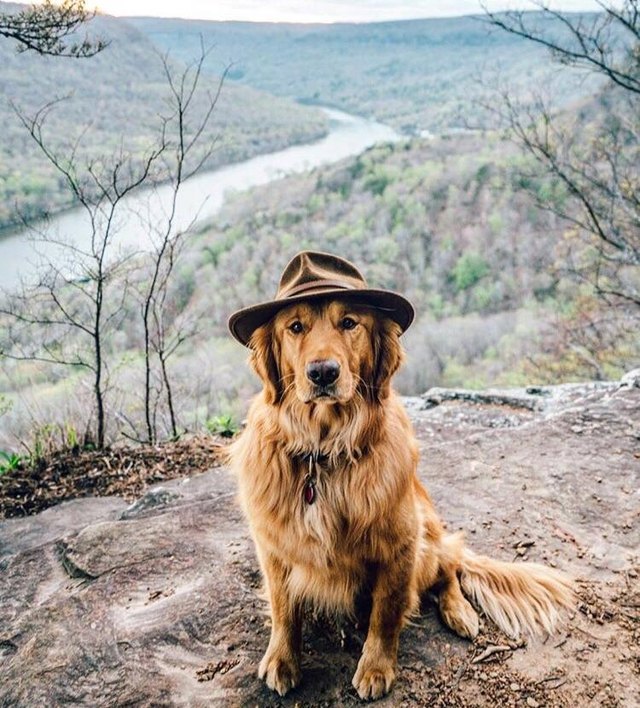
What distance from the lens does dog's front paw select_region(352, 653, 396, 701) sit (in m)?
2.50

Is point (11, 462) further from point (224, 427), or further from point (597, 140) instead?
point (597, 140)

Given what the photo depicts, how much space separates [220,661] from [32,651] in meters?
0.94

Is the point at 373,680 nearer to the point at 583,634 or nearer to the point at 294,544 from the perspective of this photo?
the point at 294,544

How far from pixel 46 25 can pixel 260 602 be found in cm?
456

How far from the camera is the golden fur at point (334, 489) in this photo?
248 centimetres

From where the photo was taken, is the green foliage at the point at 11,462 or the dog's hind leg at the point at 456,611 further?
the green foliage at the point at 11,462

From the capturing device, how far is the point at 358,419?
2518 mm

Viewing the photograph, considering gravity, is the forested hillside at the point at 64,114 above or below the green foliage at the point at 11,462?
above

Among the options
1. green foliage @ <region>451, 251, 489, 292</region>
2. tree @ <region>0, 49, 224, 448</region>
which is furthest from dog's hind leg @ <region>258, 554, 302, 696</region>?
green foliage @ <region>451, 251, 489, 292</region>

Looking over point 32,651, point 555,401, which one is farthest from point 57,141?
point 555,401

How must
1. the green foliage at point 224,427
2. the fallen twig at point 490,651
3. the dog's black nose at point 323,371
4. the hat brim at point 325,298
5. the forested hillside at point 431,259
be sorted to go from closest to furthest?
the dog's black nose at point 323,371, the hat brim at point 325,298, the fallen twig at point 490,651, the green foliage at point 224,427, the forested hillside at point 431,259

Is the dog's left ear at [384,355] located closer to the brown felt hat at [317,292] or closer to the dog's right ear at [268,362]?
the brown felt hat at [317,292]

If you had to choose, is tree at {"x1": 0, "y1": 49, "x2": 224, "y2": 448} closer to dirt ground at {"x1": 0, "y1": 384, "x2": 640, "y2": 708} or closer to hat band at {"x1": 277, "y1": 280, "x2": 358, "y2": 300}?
dirt ground at {"x1": 0, "y1": 384, "x2": 640, "y2": 708}

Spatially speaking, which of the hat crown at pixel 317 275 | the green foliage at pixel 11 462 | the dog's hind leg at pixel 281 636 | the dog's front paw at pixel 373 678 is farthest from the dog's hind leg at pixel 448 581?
the green foliage at pixel 11 462
